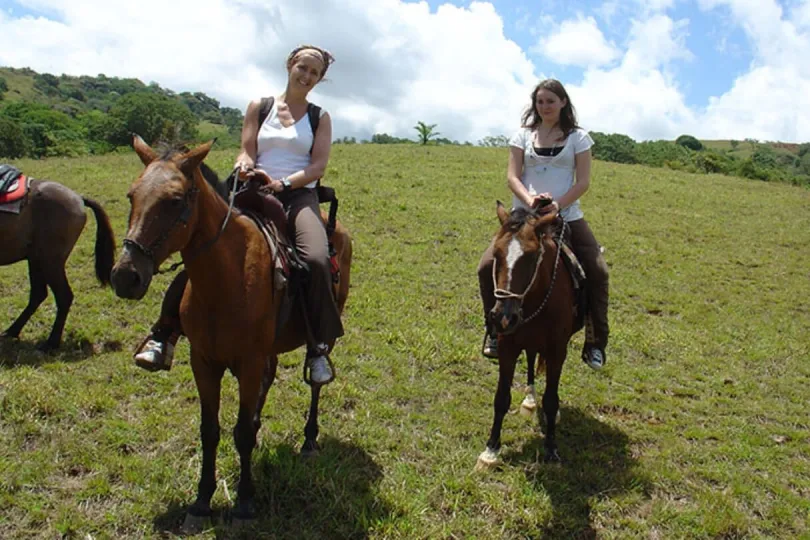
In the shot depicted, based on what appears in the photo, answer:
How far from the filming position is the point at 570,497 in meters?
4.54

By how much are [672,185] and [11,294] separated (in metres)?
23.4

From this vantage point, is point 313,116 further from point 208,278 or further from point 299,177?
point 208,278

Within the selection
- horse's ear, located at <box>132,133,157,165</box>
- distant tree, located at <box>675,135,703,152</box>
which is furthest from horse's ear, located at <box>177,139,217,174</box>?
distant tree, located at <box>675,135,703,152</box>

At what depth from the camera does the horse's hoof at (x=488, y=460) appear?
4789mm

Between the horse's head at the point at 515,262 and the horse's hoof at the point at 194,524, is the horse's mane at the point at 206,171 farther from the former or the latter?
the horse's hoof at the point at 194,524

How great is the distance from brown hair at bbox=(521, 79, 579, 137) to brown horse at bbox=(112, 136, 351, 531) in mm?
2987

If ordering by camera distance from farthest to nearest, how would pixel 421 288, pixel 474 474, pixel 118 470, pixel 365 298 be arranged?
pixel 421 288, pixel 365 298, pixel 474 474, pixel 118 470

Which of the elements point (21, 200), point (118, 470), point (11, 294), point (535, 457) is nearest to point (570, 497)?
point (535, 457)

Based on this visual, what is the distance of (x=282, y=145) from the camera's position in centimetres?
447

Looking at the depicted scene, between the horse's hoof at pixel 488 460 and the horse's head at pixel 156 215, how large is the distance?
Answer: 10.3 feet

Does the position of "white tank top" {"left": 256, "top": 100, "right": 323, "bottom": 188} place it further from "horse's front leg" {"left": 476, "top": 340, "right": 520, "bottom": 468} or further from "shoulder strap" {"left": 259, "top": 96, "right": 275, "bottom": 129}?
"horse's front leg" {"left": 476, "top": 340, "right": 520, "bottom": 468}

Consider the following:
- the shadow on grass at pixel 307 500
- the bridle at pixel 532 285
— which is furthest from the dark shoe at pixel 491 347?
the shadow on grass at pixel 307 500

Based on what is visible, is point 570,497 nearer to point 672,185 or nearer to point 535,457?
point 535,457

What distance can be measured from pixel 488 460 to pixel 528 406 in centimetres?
131
